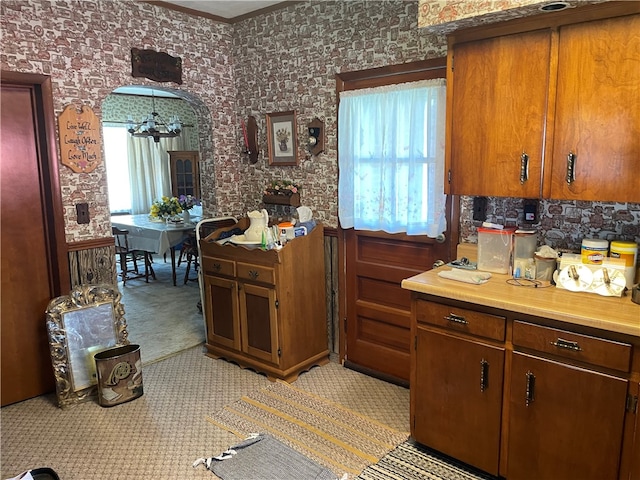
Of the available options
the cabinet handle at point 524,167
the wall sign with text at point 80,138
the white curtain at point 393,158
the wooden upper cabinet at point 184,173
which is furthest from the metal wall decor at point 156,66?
the wooden upper cabinet at point 184,173

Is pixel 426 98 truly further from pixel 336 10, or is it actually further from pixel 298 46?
pixel 298 46

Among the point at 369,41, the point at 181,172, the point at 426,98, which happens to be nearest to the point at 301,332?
the point at 426,98

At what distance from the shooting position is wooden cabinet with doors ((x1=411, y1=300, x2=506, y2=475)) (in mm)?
2193

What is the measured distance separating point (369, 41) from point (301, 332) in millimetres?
2079

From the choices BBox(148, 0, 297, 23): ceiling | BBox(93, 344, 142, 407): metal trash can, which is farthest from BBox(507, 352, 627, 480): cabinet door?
BBox(148, 0, 297, 23): ceiling

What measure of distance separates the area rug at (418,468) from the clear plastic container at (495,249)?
3.38 feet

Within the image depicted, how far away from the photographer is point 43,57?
3076 millimetres

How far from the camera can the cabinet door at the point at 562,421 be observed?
1885mm

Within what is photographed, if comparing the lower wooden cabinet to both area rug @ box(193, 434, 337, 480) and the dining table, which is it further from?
the dining table

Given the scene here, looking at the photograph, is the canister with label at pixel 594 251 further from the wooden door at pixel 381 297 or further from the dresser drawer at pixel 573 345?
the wooden door at pixel 381 297

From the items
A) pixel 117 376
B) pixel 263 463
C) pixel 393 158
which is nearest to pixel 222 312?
pixel 117 376

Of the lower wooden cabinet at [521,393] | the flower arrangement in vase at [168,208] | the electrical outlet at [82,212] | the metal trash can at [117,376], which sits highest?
the electrical outlet at [82,212]

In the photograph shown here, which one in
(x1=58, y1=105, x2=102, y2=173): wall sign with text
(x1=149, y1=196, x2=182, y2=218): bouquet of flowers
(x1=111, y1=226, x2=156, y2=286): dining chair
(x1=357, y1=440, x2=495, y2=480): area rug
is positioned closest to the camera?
(x1=357, y1=440, x2=495, y2=480): area rug

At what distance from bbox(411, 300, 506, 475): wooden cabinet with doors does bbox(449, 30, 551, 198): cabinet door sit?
2.22 feet
